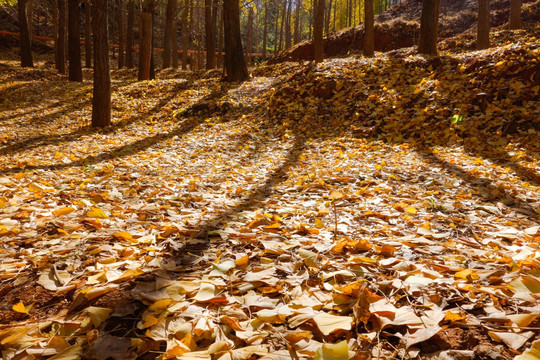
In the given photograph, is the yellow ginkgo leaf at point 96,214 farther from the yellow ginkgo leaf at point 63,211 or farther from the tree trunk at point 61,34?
the tree trunk at point 61,34

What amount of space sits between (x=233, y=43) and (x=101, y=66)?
3.76 m

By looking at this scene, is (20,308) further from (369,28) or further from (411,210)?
(369,28)

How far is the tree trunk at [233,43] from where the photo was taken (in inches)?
340

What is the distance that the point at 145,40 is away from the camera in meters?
11.0

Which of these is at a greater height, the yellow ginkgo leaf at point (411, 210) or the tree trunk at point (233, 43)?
the tree trunk at point (233, 43)

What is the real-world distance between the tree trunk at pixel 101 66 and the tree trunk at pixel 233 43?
11.2ft

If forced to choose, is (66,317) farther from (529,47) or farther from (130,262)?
(529,47)

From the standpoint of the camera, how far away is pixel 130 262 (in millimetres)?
1724

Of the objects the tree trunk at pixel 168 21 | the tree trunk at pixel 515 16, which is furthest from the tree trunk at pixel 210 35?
the tree trunk at pixel 515 16

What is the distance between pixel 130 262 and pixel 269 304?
86cm

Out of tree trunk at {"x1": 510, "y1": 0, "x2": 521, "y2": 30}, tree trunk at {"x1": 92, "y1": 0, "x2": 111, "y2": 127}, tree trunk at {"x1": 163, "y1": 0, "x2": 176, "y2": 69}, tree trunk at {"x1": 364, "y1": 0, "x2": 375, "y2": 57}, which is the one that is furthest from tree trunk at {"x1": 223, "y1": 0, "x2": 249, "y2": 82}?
tree trunk at {"x1": 510, "y1": 0, "x2": 521, "y2": 30}

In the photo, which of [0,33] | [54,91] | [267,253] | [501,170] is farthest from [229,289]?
[0,33]

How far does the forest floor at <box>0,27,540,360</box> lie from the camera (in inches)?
45.7

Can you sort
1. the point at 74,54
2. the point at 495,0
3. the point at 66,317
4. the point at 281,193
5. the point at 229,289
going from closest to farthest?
the point at 66,317 < the point at 229,289 < the point at 281,193 < the point at 74,54 < the point at 495,0
